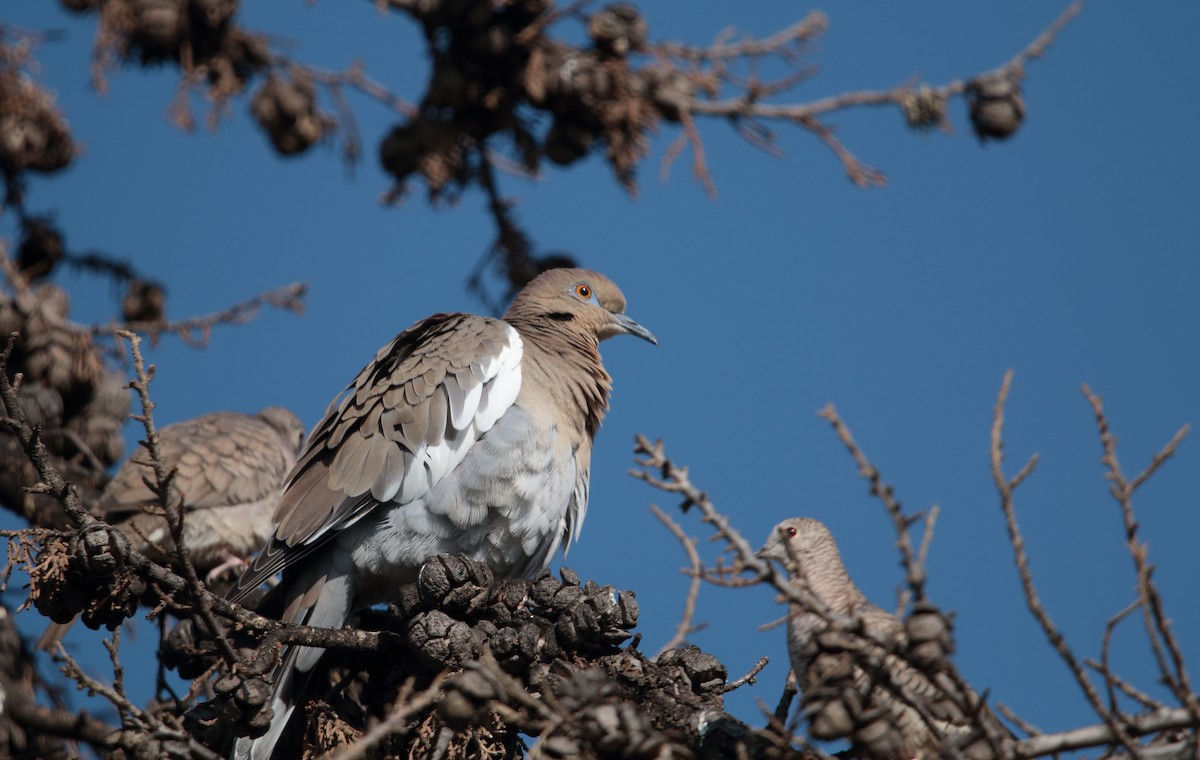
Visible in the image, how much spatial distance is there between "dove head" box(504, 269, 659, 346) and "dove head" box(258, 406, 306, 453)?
2.08 metres

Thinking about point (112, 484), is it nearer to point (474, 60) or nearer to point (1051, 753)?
point (474, 60)

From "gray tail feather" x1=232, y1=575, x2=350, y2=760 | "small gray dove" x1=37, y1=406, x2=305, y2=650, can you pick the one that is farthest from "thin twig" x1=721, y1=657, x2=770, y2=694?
"small gray dove" x1=37, y1=406, x2=305, y2=650

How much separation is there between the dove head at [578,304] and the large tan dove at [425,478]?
1.88ft

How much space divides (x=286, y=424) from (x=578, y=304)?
2.44m

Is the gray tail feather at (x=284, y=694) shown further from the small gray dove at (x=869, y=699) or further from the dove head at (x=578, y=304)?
the small gray dove at (x=869, y=699)

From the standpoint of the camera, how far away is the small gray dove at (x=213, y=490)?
5.50m

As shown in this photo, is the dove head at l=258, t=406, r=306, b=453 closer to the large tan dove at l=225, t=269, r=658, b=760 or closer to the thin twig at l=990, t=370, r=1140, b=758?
the large tan dove at l=225, t=269, r=658, b=760

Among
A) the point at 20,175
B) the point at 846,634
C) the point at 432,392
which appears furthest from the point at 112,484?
the point at 846,634

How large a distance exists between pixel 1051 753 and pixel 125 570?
224 centimetres

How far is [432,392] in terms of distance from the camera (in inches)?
174

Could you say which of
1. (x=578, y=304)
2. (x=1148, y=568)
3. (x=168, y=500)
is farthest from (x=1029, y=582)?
(x=578, y=304)

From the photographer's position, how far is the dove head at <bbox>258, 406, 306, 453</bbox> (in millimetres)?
6899

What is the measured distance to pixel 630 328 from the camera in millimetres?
5402

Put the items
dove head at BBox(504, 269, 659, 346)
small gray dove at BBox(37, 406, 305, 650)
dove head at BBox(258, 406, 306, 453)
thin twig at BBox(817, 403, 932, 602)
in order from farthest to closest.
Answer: dove head at BBox(258, 406, 306, 453) < small gray dove at BBox(37, 406, 305, 650) < dove head at BBox(504, 269, 659, 346) < thin twig at BBox(817, 403, 932, 602)
